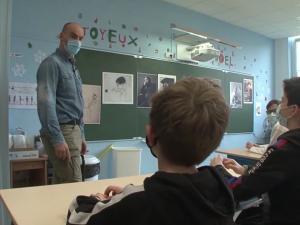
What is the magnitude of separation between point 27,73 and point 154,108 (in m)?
2.78

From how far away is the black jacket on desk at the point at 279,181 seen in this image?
50.1 inches

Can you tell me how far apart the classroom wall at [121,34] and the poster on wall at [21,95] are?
45mm

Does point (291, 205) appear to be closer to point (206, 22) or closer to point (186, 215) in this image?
point (186, 215)

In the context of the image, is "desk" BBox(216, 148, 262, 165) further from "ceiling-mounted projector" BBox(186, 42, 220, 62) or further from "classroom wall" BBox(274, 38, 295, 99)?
"classroom wall" BBox(274, 38, 295, 99)

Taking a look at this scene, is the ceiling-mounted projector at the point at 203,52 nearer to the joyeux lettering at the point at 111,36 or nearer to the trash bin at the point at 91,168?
the joyeux lettering at the point at 111,36

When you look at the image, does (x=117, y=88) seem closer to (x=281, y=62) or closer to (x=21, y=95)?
(x=21, y=95)

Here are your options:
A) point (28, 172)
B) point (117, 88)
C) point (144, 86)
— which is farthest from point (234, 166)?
point (144, 86)

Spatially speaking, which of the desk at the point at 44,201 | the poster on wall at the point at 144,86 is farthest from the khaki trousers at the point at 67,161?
the poster on wall at the point at 144,86

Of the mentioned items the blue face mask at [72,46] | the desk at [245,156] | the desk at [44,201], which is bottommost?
the desk at [245,156]

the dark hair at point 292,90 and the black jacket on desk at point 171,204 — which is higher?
the dark hair at point 292,90

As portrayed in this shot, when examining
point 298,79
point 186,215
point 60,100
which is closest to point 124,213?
point 186,215

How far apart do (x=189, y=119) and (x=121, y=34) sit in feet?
11.4

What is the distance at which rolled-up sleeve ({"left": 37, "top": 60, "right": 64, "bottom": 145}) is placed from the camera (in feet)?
6.76

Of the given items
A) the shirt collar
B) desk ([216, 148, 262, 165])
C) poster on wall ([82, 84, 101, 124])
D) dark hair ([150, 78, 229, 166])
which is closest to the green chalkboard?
poster on wall ([82, 84, 101, 124])
